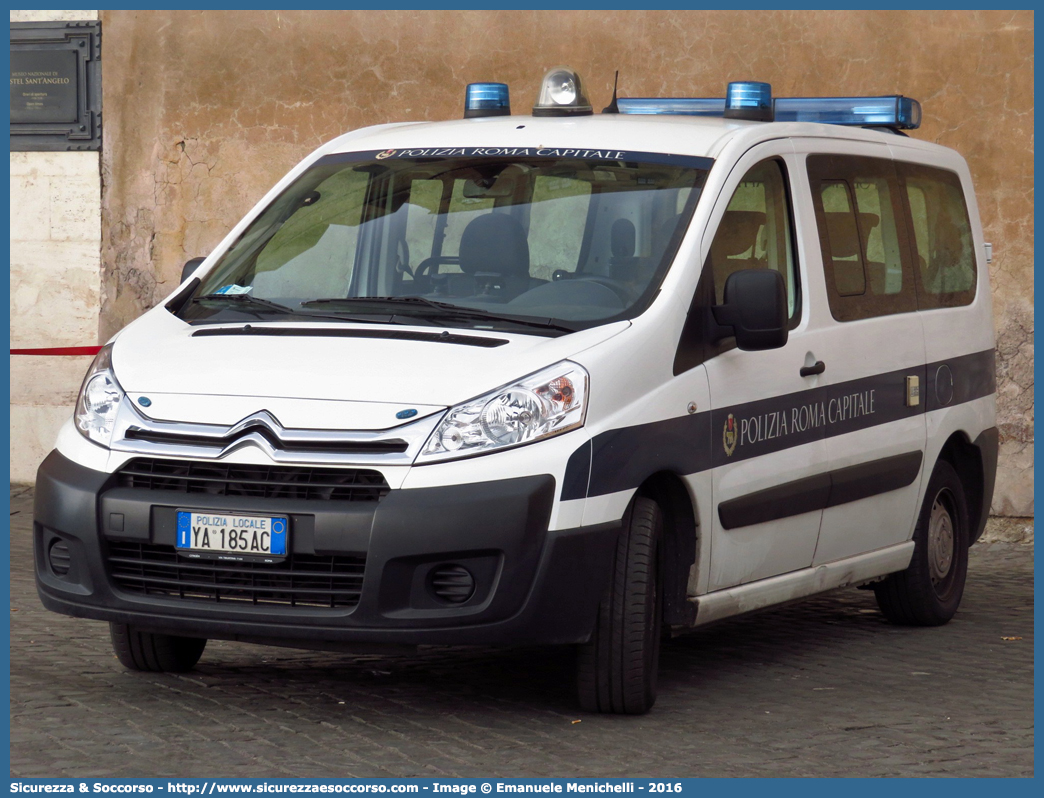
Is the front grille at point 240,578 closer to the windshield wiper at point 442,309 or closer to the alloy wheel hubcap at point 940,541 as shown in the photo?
the windshield wiper at point 442,309

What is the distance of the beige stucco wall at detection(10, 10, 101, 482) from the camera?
11.7 meters

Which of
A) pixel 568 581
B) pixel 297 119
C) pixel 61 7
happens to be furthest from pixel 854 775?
pixel 61 7

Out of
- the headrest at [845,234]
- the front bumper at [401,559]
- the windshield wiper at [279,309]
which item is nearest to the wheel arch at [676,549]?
the front bumper at [401,559]

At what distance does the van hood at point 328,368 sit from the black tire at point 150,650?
43.2 inches

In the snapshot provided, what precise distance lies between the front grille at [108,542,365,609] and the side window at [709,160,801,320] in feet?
5.58

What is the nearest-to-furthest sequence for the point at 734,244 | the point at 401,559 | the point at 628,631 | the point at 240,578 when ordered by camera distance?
the point at 401,559, the point at 240,578, the point at 628,631, the point at 734,244

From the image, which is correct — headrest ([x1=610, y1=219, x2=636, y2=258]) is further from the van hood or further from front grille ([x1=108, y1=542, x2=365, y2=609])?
front grille ([x1=108, y1=542, x2=365, y2=609])

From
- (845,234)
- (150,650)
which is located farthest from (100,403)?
(845,234)

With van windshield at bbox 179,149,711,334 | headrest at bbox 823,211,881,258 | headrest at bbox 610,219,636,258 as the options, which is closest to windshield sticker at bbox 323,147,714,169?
van windshield at bbox 179,149,711,334

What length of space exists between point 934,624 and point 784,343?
8.13 feet

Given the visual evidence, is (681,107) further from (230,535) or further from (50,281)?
(50,281)

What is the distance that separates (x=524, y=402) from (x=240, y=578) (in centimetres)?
100

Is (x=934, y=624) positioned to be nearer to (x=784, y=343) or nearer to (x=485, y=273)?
(x=784, y=343)

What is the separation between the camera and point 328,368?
5133 millimetres
